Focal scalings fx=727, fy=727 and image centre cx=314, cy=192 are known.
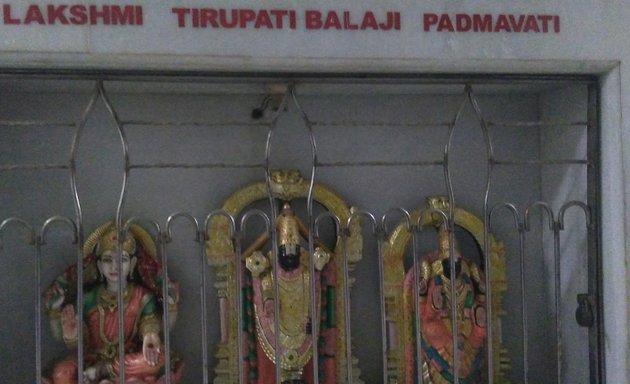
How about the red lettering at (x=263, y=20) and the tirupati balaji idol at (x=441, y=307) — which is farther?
the tirupati balaji idol at (x=441, y=307)

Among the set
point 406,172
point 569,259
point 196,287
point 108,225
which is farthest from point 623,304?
point 108,225

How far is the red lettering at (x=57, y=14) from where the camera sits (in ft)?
3.48

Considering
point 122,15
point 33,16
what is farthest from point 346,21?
point 33,16

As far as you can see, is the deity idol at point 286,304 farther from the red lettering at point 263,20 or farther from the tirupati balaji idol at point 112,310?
the red lettering at point 263,20

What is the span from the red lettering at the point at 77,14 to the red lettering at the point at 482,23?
1.97ft

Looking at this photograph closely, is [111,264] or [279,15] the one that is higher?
[279,15]

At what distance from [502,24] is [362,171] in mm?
390

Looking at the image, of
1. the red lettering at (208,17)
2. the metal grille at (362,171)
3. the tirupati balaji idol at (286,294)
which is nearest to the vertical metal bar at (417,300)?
the metal grille at (362,171)

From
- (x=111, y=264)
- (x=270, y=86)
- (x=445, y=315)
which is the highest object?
(x=270, y=86)

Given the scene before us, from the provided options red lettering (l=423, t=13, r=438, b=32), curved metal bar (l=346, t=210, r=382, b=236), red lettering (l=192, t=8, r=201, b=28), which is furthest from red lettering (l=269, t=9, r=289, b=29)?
curved metal bar (l=346, t=210, r=382, b=236)

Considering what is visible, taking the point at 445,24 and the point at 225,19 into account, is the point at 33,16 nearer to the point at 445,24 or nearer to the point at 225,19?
the point at 225,19

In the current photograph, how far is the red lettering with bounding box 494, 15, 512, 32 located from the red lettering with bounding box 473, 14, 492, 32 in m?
0.01

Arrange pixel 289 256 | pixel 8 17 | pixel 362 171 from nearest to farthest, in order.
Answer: pixel 8 17 → pixel 289 256 → pixel 362 171

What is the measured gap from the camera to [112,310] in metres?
1.25
